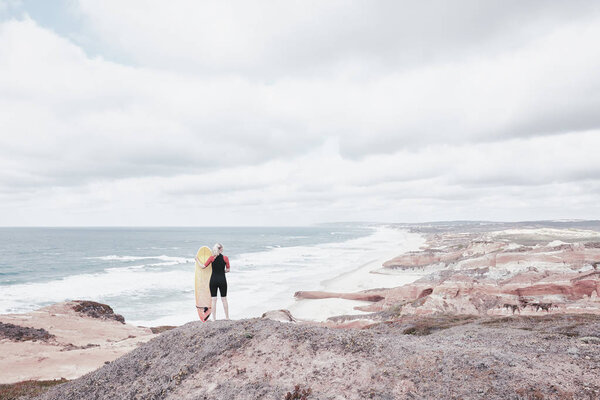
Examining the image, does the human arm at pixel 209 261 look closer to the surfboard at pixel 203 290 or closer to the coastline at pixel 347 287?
the surfboard at pixel 203 290

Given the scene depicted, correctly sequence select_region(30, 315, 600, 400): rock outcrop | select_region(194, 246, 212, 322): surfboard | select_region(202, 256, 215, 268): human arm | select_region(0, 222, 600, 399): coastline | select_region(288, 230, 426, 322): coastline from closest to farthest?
1. select_region(30, 315, 600, 400): rock outcrop
2. select_region(0, 222, 600, 399): coastline
3. select_region(202, 256, 215, 268): human arm
4. select_region(194, 246, 212, 322): surfboard
5. select_region(288, 230, 426, 322): coastline

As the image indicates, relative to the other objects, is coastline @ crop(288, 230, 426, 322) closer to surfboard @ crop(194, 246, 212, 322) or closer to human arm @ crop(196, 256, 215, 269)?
surfboard @ crop(194, 246, 212, 322)

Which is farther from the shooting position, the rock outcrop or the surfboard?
the surfboard

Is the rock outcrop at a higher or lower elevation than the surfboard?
lower

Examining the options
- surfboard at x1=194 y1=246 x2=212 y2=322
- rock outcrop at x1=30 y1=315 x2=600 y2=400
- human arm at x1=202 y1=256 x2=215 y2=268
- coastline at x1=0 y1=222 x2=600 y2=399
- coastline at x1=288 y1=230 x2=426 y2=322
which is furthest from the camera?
coastline at x1=288 y1=230 x2=426 y2=322

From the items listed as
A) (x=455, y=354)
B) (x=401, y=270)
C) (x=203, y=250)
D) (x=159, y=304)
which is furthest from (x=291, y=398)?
(x=401, y=270)

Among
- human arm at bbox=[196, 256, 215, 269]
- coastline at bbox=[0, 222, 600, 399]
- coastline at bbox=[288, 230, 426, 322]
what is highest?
human arm at bbox=[196, 256, 215, 269]

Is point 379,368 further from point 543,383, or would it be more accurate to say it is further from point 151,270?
point 151,270

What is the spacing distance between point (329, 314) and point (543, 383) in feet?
65.0

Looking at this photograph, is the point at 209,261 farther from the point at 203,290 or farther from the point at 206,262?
the point at 203,290

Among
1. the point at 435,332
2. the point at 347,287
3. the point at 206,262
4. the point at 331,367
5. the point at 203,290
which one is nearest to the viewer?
the point at 331,367

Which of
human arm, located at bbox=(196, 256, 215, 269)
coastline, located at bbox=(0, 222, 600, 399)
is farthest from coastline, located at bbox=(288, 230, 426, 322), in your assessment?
human arm, located at bbox=(196, 256, 215, 269)

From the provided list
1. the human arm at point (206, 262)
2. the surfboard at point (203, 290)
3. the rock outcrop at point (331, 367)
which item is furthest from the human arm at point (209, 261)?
the rock outcrop at point (331, 367)

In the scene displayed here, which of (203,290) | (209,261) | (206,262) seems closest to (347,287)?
(203,290)
